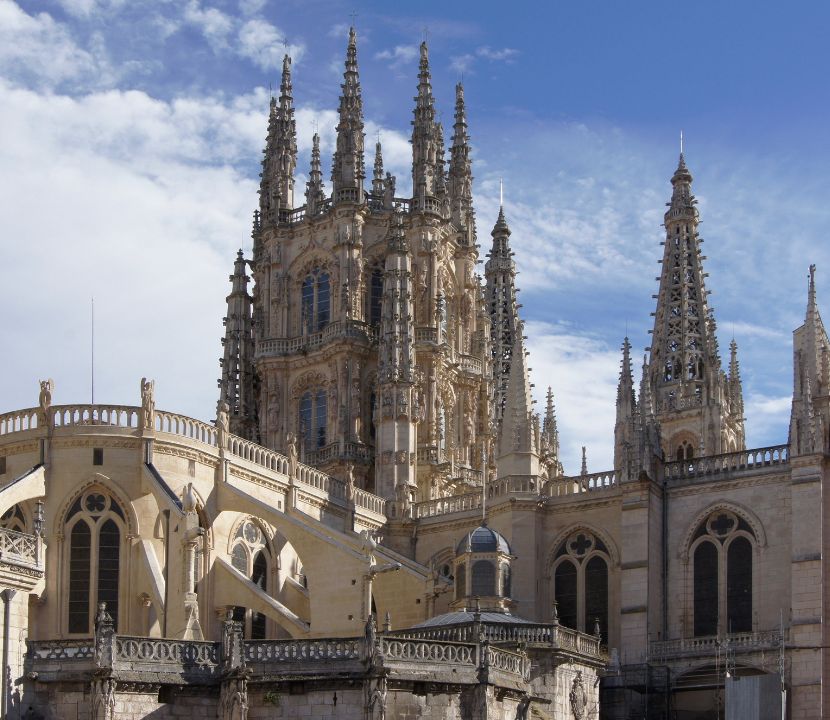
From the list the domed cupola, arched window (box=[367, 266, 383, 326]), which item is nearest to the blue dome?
the domed cupola

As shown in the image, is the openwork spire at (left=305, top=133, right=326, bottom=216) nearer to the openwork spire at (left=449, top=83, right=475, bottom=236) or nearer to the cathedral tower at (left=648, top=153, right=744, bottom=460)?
the openwork spire at (left=449, top=83, right=475, bottom=236)

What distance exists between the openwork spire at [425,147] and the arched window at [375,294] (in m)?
3.16

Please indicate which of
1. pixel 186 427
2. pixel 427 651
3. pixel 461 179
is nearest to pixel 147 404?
pixel 186 427

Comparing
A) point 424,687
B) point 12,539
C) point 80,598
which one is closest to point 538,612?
point 80,598

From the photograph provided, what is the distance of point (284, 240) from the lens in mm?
69125

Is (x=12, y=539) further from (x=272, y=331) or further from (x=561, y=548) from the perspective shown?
(x=272, y=331)

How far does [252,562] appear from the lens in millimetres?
52250

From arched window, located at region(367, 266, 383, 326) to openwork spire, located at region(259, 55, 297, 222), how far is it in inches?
189

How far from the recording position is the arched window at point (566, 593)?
5475 centimetres

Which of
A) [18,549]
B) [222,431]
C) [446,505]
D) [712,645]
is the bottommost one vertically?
[712,645]

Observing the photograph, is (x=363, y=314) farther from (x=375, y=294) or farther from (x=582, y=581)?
(x=582, y=581)

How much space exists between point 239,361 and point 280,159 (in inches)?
348

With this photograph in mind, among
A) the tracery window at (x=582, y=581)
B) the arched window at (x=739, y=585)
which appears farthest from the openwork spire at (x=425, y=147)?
the arched window at (x=739, y=585)

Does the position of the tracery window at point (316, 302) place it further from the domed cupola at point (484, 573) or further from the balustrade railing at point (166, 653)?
the balustrade railing at point (166, 653)
